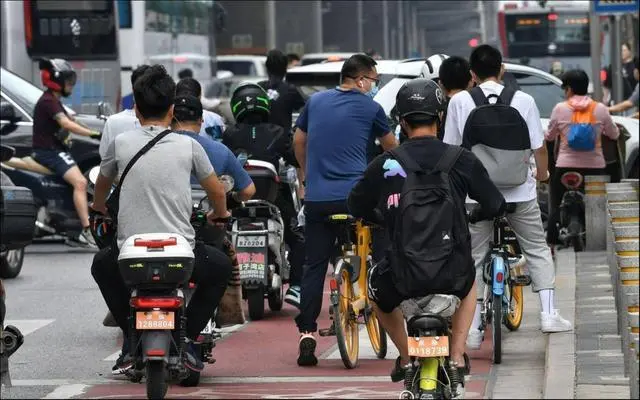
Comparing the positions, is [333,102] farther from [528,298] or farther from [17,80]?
[17,80]

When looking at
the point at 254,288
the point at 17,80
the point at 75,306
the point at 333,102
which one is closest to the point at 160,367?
the point at 333,102

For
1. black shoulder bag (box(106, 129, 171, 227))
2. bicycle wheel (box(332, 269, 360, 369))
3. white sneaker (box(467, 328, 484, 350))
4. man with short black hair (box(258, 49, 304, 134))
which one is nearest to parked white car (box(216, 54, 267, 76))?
man with short black hair (box(258, 49, 304, 134))

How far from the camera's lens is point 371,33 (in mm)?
101938

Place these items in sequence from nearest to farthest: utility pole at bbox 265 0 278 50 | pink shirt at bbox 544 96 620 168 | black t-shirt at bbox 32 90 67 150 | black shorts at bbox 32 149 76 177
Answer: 1. pink shirt at bbox 544 96 620 168
2. black t-shirt at bbox 32 90 67 150
3. black shorts at bbox 32 149 76 177
4. utility pole at bbox 265 0 278 50

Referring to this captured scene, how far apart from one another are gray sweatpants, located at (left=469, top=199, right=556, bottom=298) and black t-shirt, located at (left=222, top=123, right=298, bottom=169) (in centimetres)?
275

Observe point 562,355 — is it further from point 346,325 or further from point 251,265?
point 251,265

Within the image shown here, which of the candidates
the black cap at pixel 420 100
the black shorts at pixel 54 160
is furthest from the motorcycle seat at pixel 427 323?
the black shorts at pixel 54 160

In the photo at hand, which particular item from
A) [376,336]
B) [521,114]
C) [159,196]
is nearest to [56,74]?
[376,336]

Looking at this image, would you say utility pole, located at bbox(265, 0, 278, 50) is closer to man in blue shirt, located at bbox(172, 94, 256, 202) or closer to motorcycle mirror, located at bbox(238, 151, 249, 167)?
motorcycle mirror, located at bbox(238, 151, 249, 167)

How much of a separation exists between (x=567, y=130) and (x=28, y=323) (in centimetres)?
593

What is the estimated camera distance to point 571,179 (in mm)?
17375

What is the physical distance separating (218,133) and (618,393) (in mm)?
5792

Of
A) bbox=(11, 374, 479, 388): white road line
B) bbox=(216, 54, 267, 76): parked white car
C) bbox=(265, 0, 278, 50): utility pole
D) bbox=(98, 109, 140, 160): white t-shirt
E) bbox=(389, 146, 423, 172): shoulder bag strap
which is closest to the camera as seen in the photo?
bbox=(389, 146, 423, 172): shoulder bag strap

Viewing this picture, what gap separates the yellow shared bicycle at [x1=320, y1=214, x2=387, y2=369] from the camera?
10453 mm
